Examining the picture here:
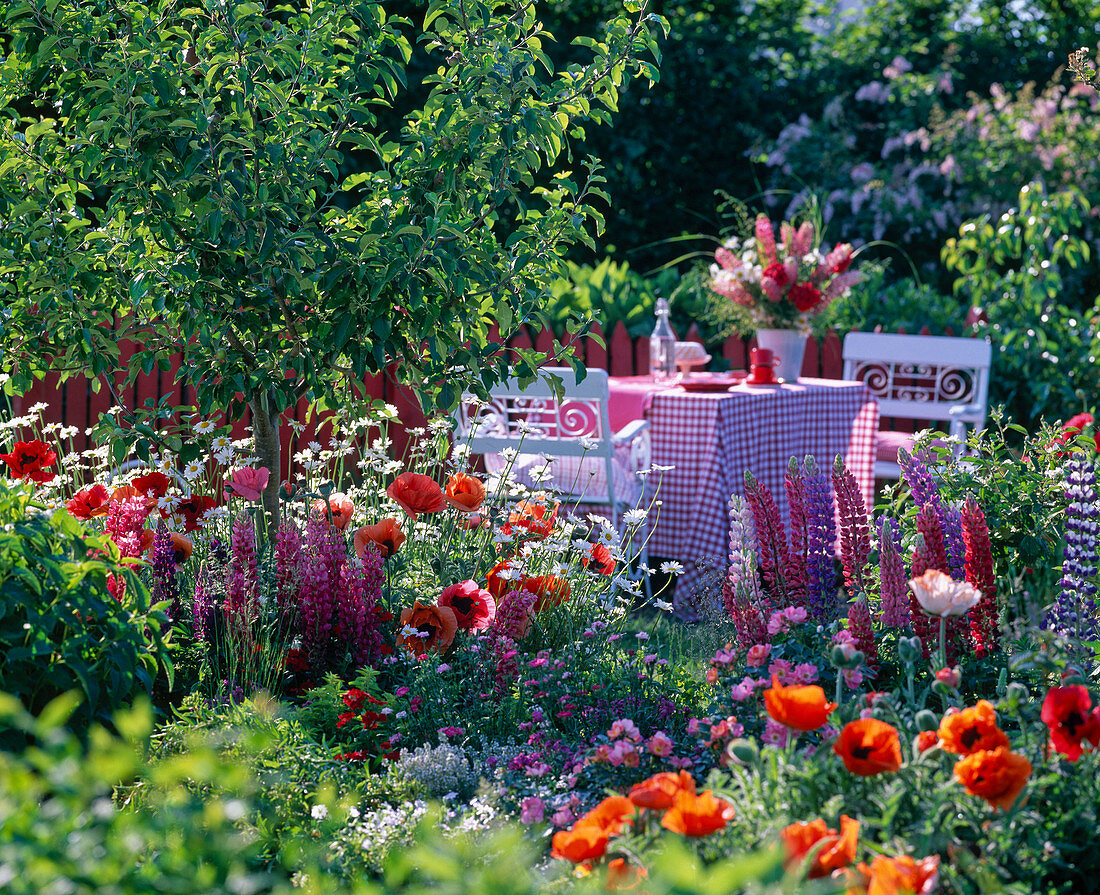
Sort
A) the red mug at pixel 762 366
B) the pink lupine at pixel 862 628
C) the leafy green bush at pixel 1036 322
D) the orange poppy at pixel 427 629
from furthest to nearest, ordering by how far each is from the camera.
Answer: the leafy green bush at pixel 1036 322 < the red mug at pixel 762 366 < the orange poppy at pixel 427 629 < the pink lupine at pixel 862 628

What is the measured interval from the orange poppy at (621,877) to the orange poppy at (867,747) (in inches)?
11.4

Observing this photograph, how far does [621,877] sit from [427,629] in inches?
48.9

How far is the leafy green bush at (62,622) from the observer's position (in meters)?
1.84

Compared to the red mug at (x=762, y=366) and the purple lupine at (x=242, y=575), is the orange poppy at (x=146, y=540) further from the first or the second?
the red mug at (x=762, y=366)

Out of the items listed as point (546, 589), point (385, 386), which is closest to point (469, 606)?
point (546, 589)

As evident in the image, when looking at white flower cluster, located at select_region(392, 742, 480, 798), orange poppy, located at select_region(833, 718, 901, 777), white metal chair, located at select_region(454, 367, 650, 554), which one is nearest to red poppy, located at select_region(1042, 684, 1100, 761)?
orange poppy, located at select_region(833, 718, 901, 777)

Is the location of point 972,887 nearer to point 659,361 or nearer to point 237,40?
point 237,40

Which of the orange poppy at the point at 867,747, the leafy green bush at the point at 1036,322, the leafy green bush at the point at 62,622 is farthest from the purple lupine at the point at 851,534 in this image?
the leafy green bush at the point at 1036,322

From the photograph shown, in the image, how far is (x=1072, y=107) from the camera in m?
10.0

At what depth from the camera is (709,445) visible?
14.8 feet

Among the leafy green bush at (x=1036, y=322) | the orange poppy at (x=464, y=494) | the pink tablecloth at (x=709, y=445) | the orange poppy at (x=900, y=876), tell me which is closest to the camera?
the orange poppy at (x=900, y=876)

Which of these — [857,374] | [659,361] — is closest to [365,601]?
[659,361]

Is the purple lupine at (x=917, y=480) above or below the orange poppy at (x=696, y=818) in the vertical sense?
above

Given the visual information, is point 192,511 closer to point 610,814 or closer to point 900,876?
point 610,814
